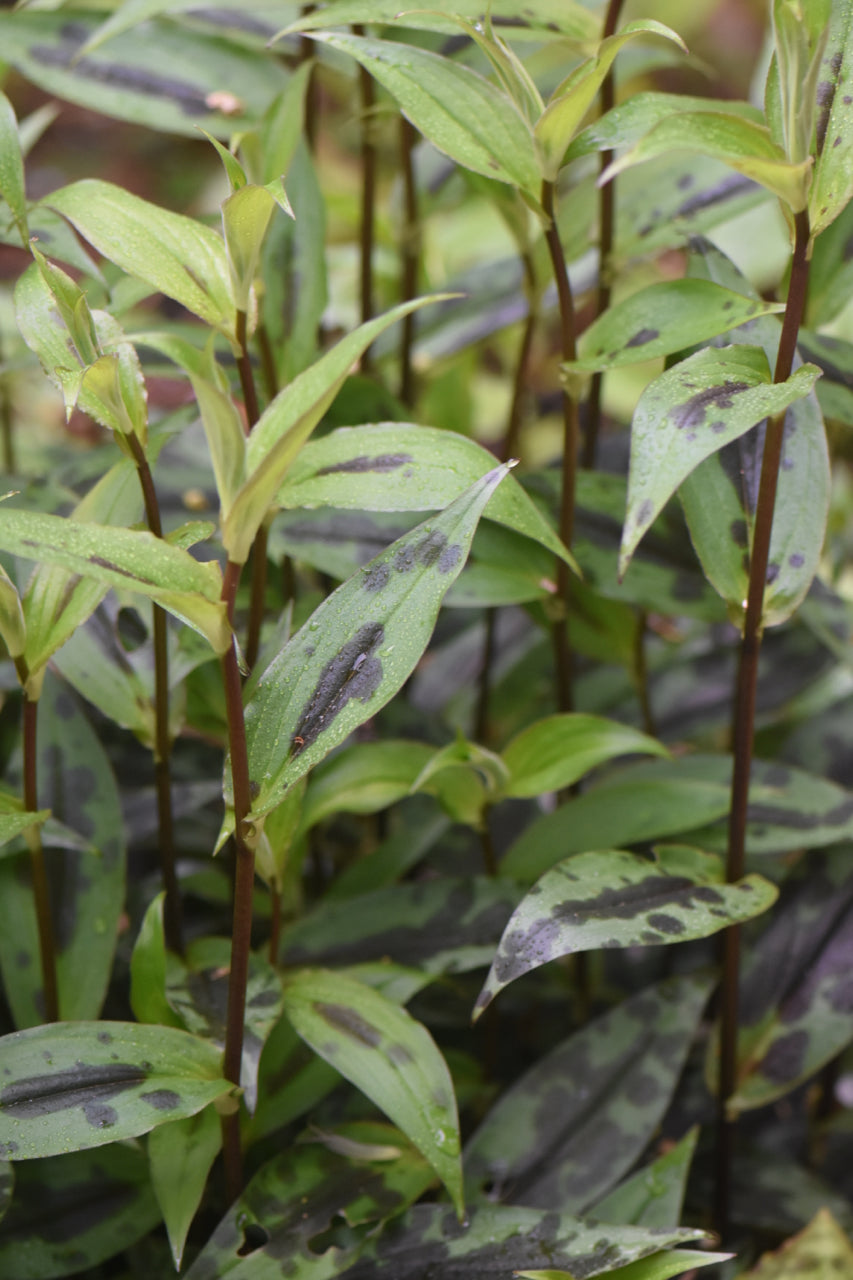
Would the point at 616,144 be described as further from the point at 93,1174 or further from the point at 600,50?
the point at 93,1174

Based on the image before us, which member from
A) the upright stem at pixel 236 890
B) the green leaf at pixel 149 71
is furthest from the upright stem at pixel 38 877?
the green leaf at pixel 149 71

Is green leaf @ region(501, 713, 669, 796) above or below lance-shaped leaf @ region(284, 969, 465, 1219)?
above

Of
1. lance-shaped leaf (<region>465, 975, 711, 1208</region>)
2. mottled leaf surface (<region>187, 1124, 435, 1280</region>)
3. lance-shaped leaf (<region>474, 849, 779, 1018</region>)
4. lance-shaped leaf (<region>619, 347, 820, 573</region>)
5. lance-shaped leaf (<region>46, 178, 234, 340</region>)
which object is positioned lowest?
lance-shaped leaf (<region>465, 975, 711, 1208</region>)

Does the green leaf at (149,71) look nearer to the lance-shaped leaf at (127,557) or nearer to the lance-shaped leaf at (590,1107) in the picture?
the lance-shaped leaf at (127,557)

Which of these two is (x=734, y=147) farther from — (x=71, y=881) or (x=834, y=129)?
(x=71, y=881)

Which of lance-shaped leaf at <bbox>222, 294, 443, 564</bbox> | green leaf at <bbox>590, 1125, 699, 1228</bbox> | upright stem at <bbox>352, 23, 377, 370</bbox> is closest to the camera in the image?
lance-shaped leaf at <bbox>222, 294, 443, 564</bbox>

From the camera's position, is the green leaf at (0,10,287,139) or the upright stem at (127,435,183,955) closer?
the upright stem at (127,435,183,955)

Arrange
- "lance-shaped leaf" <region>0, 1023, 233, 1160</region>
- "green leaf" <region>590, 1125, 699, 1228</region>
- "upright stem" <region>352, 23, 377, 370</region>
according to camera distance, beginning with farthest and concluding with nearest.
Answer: "upright stem" <region>352, 23, 377, 370</region>, "green leaf" <region>590, 1125, 699, 1228</region>, "lance-shaped leaf" <region>0, 1023, 233, 1160</region>

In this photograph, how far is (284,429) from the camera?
1.35 ft

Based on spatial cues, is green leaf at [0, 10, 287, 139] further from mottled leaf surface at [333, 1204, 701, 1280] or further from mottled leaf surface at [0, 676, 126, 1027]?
mottled leaf surface at [333, 1204, 701, 1280]

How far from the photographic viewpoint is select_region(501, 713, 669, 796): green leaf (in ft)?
2.10

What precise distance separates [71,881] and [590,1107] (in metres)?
0.34

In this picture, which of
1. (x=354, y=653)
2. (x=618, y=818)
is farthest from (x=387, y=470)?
(x=618, y=818)

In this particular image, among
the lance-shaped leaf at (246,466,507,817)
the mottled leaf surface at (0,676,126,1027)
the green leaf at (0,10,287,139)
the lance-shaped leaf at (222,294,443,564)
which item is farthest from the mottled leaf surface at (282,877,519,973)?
the green leaf at (0,10,287,139)
